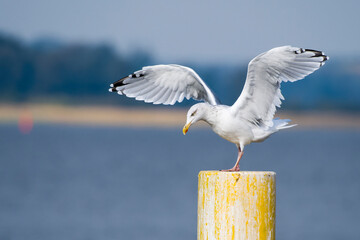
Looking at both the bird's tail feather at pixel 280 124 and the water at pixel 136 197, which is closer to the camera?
the bird's tail feather at pixel 280 124

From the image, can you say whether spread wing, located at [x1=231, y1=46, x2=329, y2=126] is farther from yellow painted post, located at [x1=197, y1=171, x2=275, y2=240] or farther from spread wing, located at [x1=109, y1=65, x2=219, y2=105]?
yellow painted post, located at [x1=197, y1=171, x2=275, y2=240]

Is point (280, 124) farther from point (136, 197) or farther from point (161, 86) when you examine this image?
point (136, 197)

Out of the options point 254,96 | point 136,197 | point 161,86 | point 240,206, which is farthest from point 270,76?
point 136,197

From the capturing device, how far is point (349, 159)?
76.0 meters

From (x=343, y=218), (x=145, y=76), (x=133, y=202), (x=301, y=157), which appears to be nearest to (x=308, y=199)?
(x=343, y=218)

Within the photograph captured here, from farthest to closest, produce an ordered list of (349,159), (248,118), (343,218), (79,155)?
1. (349,159)
2. (79,155)
3. (343,218)
4. (248,118)

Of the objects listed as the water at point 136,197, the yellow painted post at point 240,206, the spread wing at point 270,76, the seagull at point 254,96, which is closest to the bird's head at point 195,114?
the seagull at point 254,96

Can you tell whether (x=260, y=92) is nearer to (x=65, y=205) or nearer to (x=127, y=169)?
(x=65, y=205)

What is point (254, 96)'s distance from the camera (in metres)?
7.46

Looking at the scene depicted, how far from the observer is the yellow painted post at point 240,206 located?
5910 millimetres

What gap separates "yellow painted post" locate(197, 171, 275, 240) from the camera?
591 cm

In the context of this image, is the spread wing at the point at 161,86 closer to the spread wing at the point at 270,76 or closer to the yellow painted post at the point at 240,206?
the spread wing at the point at 270,76

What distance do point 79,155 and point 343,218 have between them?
42.2 metres

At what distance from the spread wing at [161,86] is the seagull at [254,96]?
1 cm
